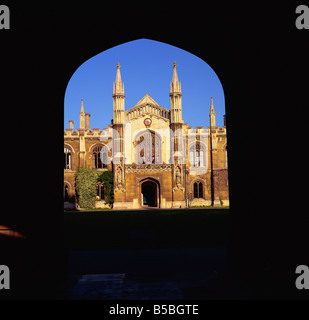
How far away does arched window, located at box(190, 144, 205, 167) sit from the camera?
32344 millimetres

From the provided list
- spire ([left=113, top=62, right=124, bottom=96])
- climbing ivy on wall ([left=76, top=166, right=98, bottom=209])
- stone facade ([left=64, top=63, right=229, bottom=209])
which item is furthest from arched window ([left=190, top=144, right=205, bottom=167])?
climbing ivy on wall ([left=76, top=166, right=98, bottom=209])

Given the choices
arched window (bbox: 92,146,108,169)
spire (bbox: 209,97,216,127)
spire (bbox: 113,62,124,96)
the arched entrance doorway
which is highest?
spire (bbox: 113,62,124,96)

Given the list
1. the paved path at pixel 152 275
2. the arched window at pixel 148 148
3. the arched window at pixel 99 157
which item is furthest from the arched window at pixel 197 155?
the paved path at pixel 152 275

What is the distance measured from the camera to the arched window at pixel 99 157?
3247 centimetres

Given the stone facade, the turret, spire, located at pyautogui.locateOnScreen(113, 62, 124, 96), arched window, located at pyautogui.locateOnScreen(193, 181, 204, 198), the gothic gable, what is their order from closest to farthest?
1. the stone facade
2. the turret
3. spire, located at pyautogui.locateOnScreen(113, 62, 124, 96)
4. the gothic gable
5. arched window, located at pyautogui.locateOnScreen(193, 181, 204, 198)

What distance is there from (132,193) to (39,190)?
83.5ft

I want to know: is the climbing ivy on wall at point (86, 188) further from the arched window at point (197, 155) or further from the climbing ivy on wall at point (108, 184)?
the arched window at point (197, 155)

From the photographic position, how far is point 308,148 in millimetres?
3613

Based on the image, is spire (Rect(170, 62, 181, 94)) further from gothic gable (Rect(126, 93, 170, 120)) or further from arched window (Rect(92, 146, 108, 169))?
arched window (Rect(92, 146, 108, 169))

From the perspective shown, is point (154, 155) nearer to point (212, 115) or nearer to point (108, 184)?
point (108, 184)

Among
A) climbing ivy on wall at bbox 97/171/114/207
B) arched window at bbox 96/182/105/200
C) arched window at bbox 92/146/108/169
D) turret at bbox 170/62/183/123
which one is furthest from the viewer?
arched window at bbox 92/146/108/169

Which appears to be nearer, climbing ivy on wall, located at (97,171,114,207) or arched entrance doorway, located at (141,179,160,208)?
climbing ivy on wall, located at (97,171,114,207)

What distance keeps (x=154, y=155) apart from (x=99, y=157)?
6209 millimetres

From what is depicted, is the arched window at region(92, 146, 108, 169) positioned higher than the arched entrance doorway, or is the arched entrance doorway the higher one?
the arched window at region(92, 146, 108, 169)
